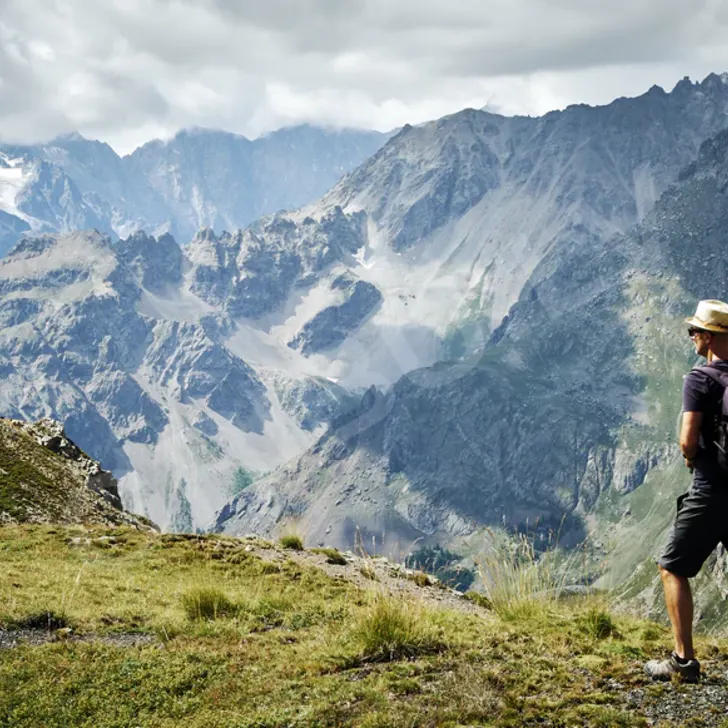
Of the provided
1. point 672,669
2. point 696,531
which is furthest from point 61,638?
point 696,531

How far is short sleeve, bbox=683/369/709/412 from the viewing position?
9.61 meters

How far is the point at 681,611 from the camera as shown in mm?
10000

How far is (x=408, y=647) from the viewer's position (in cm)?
1204

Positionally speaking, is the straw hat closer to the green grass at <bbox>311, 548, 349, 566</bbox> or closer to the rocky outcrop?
the green grass at <bbox>311, 548, 349, 566</bbox>

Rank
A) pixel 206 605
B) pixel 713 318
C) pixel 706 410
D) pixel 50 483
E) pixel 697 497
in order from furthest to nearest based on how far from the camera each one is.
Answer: pixel 50 483 → pixel 206 605 → pixel 713 318 → pixel 697 497 → pixel 706 410

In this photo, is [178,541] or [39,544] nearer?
[39,544]

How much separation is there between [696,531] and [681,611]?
4.01 ft

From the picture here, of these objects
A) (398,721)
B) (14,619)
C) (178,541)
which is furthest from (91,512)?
(398,721)

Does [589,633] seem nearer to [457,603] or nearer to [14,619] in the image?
[457,603]

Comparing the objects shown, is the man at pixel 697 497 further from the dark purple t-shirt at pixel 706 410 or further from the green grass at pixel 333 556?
the green grass at pixel 333 556

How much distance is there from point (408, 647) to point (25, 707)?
6.08 m

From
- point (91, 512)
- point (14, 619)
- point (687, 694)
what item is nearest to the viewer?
point (687, 694)

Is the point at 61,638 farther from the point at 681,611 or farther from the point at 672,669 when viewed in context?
the point at 681,611

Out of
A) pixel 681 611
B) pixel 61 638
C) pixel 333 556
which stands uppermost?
pixel 681 611
